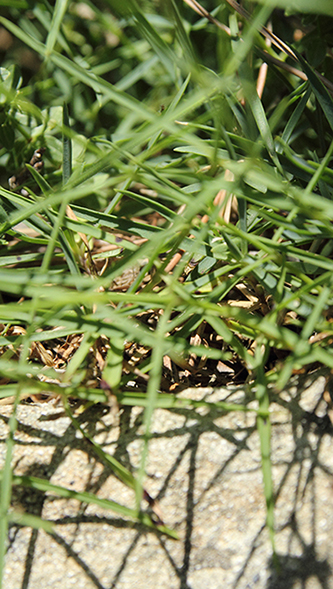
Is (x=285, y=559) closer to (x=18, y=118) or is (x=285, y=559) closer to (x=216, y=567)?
(x=216, y=567)

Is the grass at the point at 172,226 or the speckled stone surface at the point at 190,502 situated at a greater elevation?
the grass at the point at 172,226

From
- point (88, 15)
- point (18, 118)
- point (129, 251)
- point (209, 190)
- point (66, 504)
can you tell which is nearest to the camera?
point (209, 190)

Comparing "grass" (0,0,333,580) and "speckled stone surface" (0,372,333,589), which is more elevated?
"grass" (0,0,333,580)

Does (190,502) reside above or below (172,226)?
below

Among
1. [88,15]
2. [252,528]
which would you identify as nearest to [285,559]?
[252,528]
